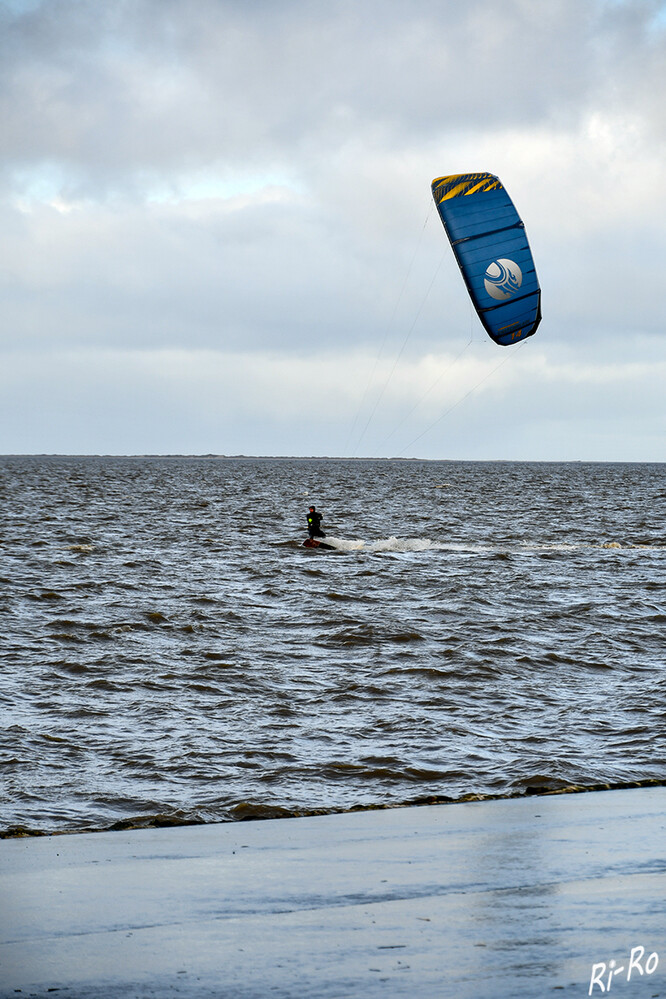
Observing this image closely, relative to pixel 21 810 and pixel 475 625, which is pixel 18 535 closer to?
pixel 475 625

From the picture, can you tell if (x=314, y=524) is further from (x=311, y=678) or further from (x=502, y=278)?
(x=311, y=678)

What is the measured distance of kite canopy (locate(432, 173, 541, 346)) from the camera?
77.1 feet

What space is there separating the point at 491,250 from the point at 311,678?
531 inches

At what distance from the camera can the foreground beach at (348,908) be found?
426 cm

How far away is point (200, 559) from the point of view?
30016mm

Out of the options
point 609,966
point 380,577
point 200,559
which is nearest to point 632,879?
point 609,966

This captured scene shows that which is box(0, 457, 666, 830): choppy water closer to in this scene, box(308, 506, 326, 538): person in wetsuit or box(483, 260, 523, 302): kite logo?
box(308, 506, 326, 538): person in wetsuit

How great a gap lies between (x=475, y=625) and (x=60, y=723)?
910cm

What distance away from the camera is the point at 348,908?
17.1 feet

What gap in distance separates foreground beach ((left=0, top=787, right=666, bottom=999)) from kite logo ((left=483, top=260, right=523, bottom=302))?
57.9 feet

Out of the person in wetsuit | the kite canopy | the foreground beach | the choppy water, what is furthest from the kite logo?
the foreground beach
